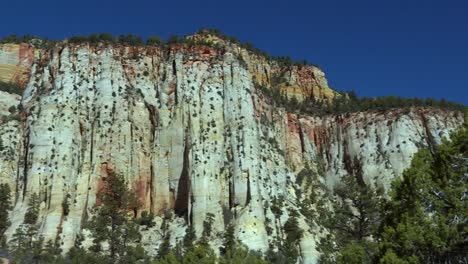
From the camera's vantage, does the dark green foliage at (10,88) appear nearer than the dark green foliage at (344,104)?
Yes

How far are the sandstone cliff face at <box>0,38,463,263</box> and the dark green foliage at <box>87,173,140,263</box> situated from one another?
5.93 ft

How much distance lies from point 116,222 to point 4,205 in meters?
14.3

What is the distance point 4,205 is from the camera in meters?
62.8

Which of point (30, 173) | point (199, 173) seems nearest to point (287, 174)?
point (199, 173)

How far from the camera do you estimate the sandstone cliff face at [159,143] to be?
203ft

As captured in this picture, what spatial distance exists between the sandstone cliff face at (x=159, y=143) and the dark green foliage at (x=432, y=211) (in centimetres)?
3245

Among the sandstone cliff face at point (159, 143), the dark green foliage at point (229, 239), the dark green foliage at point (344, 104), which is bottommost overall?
the dark green foliage at point (229, 239)

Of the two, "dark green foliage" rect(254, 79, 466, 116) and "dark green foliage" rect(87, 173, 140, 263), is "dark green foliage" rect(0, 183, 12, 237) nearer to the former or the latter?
"dark green foliage" rect(87, 173, 140, 263)

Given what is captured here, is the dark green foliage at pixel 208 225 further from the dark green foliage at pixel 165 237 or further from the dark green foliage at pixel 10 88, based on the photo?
the dark green foliage at pixel 10 88

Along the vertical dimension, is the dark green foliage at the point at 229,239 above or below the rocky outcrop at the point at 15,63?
below

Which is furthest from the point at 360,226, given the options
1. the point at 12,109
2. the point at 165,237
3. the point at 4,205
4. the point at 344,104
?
the point at 344,104

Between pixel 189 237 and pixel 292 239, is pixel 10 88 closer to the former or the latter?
pixel 189 237

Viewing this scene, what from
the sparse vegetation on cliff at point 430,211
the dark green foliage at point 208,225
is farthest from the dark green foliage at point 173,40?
the sparse vegetation on cliff at point 430,211

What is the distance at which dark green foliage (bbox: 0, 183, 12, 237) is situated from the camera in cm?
5994
